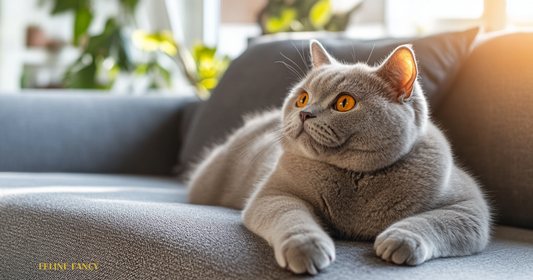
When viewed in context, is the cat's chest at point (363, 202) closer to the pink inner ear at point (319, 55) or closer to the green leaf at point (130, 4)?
the pink inner ear at point (319, 55)

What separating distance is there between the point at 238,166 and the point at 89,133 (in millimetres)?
927

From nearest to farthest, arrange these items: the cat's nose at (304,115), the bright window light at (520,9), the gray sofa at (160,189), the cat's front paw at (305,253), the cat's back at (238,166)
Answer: the cat's front paw at (305,253), the gray sofa at (160,189), the cat's nose at (304,115), the cat's back at (238,166), the bright window light at (520,9)

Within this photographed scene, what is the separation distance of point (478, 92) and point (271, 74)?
0.66 metres

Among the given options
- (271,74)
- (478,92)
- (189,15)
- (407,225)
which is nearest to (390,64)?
(407,225)

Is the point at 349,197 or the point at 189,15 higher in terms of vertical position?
the point at 349,197

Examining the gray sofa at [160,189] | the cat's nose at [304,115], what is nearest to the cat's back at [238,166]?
the gray sofa at [160,189]

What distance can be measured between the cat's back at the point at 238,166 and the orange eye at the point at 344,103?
0.37 meters

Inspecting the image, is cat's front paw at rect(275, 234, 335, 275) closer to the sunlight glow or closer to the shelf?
the sunlight glow

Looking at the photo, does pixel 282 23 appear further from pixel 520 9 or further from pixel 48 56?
pixel 48 56

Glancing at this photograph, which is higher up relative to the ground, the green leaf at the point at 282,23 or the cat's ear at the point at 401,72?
the cat's ear at the point at 401,72

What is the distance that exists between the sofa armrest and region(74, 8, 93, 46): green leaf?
149 cm

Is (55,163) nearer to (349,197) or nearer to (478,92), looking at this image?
(349,197)

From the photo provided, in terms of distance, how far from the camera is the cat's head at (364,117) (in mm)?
886

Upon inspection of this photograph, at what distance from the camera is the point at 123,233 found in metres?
0.97
